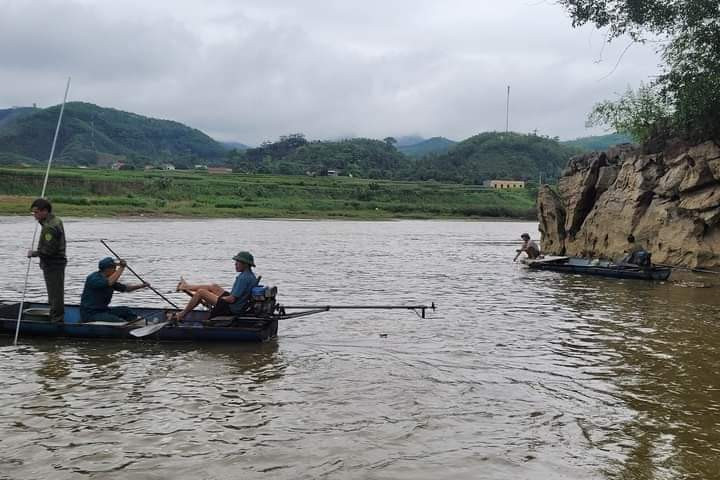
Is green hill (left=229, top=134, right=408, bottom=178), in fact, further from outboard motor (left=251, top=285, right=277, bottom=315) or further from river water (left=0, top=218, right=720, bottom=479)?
outboard motor (left=251, top=285, right=277, bottom=315)

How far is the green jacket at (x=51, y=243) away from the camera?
42.1ft

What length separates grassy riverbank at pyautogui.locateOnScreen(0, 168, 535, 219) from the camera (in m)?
76.8

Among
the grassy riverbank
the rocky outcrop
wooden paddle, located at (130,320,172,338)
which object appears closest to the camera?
wooden paddle, located at (130,320,172,338)

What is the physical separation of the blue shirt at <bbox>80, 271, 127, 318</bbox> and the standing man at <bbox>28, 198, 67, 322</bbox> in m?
0.46

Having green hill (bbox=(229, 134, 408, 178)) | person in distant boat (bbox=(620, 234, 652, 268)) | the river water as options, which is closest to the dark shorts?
the river water

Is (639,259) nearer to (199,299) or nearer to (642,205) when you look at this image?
(642,205)

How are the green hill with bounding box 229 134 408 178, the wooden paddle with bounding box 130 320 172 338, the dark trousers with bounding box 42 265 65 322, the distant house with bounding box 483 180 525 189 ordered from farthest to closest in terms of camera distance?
the green hill with bounding box 229 134 408 178 → the distant house with bounding box 483 180 525 189 → the dark trousers with bounding box 42 265 65 322 → the wooden paddle with bounding box 130 320 172 338

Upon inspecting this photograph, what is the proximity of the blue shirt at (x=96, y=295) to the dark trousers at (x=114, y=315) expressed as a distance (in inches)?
2.9

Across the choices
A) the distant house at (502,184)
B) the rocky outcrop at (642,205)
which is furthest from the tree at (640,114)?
the distant house at (502,184)

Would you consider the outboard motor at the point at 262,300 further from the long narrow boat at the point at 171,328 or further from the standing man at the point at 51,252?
the standing man at the point at 51,252

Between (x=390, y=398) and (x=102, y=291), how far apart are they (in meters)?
6.78

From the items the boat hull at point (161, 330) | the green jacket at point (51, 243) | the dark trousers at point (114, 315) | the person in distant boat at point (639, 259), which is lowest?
the boat hull at point (161, 330)

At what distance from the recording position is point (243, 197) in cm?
9675

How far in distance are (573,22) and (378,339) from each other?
20724mm
